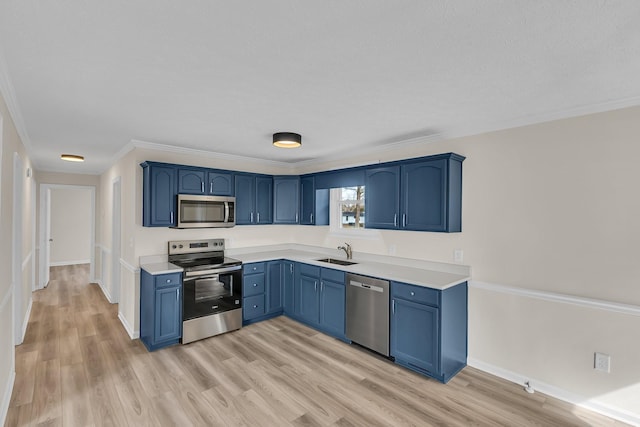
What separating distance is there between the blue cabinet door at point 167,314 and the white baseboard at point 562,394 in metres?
3.28

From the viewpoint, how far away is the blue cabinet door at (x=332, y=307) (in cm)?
375

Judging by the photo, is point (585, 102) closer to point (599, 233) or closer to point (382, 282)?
point (599, 233)

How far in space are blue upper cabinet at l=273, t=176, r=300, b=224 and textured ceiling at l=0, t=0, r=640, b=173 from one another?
1.81 metres

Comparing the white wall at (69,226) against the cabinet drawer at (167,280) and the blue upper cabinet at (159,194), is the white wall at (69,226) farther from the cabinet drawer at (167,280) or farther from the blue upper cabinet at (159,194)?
the cabinet drawer at (167,280)

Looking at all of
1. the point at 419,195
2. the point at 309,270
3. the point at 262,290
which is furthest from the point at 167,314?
the point at 419,195

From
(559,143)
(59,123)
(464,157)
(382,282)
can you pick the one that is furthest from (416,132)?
(59,123)

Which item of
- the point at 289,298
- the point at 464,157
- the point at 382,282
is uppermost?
the point at 464,157

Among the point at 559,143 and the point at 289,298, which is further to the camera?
the point at 289,298

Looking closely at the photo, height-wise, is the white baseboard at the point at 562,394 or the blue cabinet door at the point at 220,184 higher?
the blue cabinet door at the point at 220,184

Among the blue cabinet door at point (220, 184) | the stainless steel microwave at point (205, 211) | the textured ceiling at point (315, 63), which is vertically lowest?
the stainless steel microwave at point (205, 211)

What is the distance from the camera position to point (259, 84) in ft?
7.06

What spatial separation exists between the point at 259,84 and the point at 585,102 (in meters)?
2.56

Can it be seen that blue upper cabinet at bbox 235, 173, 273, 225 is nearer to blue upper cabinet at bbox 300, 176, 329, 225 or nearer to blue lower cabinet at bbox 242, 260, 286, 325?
blue upper cabinet at bbox 300, 176, 329, 225

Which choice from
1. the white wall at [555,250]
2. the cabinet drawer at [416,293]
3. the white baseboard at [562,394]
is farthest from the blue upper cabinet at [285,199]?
the white baseboard at [562,394]
